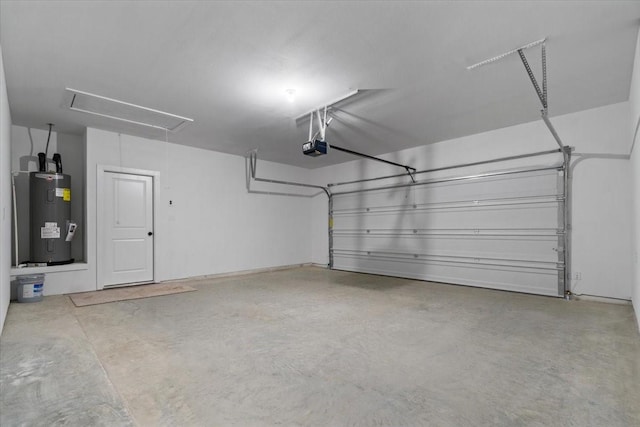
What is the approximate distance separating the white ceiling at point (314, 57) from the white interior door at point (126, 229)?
1.19 metres

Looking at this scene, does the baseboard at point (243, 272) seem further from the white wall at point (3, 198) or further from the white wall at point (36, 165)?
the white wall at point (3, 198)

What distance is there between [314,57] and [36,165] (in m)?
5.05

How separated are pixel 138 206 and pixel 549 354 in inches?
245

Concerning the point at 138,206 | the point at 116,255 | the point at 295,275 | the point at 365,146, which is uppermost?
the point at 365,146

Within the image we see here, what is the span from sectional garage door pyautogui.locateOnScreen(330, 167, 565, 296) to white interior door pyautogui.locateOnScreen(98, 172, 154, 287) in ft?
14.4

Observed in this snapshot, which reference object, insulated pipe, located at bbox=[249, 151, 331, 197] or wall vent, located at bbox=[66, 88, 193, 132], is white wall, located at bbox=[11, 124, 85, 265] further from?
insulated pipe, located at bbox=[249, 151, 331, 197]

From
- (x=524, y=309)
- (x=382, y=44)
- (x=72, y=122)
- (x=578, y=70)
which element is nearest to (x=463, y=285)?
(x=524, y=309)

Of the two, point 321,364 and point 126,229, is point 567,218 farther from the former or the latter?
point 126,229

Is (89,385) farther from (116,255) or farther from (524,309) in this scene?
(524,309)

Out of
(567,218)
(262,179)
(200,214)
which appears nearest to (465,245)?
(567,218)

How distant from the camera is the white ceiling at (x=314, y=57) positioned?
98.9 inches

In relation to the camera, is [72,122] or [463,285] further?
[463,285]

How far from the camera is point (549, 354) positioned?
264 cm

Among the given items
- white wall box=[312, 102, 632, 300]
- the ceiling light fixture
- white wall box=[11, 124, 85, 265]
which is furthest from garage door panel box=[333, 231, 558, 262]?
white wall box=[11, 124, 85, 265]
